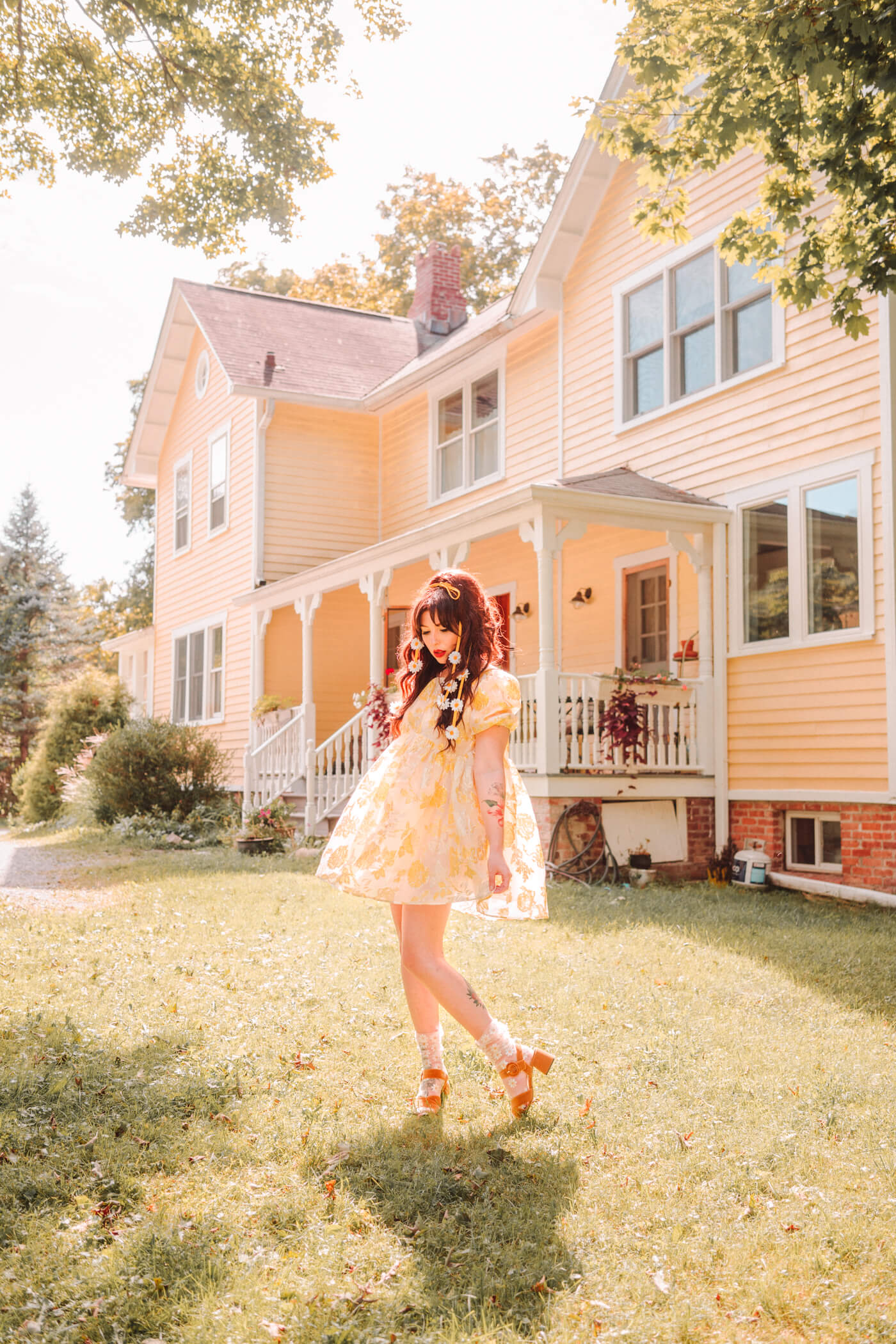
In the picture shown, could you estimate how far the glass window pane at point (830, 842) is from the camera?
9.91 meters

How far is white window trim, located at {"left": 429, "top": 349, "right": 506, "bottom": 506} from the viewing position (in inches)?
579

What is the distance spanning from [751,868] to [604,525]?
3609 millimetres

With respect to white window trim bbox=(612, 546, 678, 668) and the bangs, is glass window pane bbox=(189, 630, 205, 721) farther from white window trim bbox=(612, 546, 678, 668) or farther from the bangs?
the bangs

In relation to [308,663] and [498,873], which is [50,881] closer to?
[308,663]

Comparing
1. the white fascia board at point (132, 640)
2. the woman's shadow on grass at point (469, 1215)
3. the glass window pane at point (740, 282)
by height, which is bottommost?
the woman's shadow on grass at point (469, 1215)

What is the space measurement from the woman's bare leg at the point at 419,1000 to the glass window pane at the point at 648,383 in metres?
9.36

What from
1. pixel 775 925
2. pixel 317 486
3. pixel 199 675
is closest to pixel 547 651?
pixel 775 925

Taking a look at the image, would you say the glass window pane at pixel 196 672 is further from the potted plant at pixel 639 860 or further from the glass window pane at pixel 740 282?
the glass window pane at pixel 740 282

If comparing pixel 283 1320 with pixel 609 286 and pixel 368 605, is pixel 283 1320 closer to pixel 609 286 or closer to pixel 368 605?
pixel 609 286

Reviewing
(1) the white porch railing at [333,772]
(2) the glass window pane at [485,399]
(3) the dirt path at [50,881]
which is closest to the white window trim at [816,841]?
(1) the white porch railing at [333,772]

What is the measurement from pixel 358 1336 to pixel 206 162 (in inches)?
359

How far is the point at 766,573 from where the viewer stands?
34.7ft

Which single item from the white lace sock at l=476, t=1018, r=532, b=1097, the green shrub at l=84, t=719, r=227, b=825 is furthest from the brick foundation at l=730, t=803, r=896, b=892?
the green shrub at l=84, t=719, r=227, b=825

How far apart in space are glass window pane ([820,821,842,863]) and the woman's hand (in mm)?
6960
